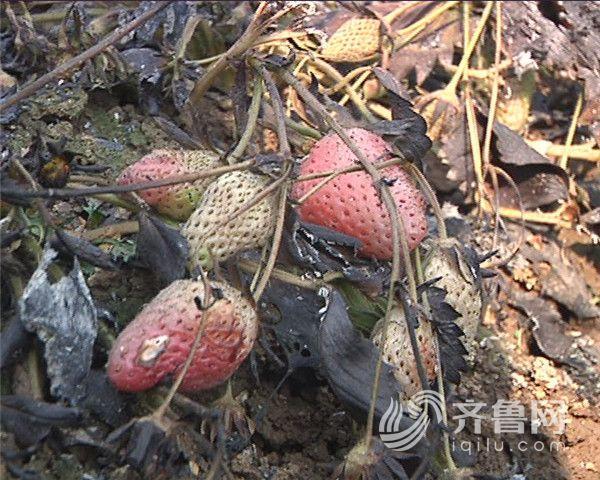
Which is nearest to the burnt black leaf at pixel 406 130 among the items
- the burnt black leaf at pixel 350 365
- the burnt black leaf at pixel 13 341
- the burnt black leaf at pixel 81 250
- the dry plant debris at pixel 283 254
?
the dry plant debris at pixel 283 254

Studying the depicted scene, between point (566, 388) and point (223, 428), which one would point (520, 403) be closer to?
point (566, 388)

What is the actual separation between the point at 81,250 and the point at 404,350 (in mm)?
328

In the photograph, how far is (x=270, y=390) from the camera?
105 cm

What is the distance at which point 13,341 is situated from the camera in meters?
0.79

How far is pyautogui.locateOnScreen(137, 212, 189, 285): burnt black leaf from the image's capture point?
35.6 inches

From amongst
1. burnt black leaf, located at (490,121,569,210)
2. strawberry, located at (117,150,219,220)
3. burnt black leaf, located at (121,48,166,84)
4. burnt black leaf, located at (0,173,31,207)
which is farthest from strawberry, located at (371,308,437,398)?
burnt black leaf, located at (490,121,569,210)

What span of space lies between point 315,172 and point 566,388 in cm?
52

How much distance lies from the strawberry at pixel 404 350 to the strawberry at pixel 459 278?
77 mm

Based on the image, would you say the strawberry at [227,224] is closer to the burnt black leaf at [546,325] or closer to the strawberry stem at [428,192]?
the strawberry stem at [428,192]

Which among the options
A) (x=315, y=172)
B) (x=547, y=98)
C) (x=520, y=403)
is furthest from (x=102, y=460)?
(x=547, y=98)

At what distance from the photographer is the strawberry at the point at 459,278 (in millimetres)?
1033

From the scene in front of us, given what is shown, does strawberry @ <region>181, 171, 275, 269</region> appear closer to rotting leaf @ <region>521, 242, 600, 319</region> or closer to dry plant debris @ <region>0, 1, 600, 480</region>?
dry plant debris @ <region>0, 1, 600, 480</region>

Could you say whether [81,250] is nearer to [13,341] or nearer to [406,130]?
[13,341]

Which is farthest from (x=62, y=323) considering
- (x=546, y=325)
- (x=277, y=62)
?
(x=546, y=325)
